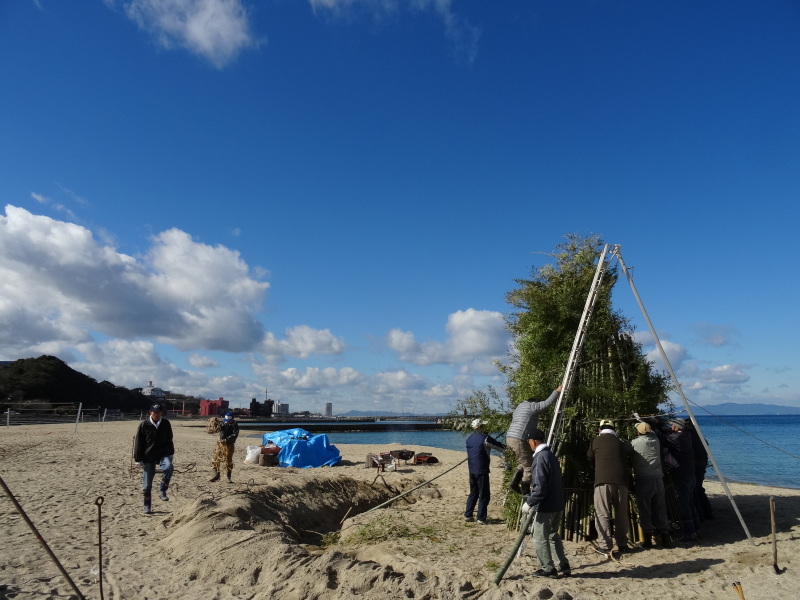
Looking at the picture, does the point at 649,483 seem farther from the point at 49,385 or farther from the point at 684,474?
the point at 49,385

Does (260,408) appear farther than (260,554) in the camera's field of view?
Yes

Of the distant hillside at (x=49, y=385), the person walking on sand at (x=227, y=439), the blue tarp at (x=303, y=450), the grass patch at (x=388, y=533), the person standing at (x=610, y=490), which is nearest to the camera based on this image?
the person standing at (x=610, y=490)

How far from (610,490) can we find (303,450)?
13394mm

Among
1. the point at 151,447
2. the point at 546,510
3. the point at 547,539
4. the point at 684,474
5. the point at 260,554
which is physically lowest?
the point at 260,554

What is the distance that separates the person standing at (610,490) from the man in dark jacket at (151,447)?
6932 millimetres

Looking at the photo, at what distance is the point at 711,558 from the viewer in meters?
7.05

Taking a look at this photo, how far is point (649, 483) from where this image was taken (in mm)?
7469

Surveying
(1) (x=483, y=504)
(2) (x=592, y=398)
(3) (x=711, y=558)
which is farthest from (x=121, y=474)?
(3) (x=711, y=558)

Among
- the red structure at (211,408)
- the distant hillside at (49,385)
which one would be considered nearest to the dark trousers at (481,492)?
Answer: the distant hillside at (49,385)

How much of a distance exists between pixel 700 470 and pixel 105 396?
3347 inches

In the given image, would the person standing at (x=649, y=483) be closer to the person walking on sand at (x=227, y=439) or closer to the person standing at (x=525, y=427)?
the person standing at (x=525, y=427)

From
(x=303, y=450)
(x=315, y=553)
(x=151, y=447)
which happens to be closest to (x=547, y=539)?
(x=315, y=553)

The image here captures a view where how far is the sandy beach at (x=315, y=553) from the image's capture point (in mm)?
5688

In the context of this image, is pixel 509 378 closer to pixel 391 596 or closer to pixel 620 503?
pixel 620 503
